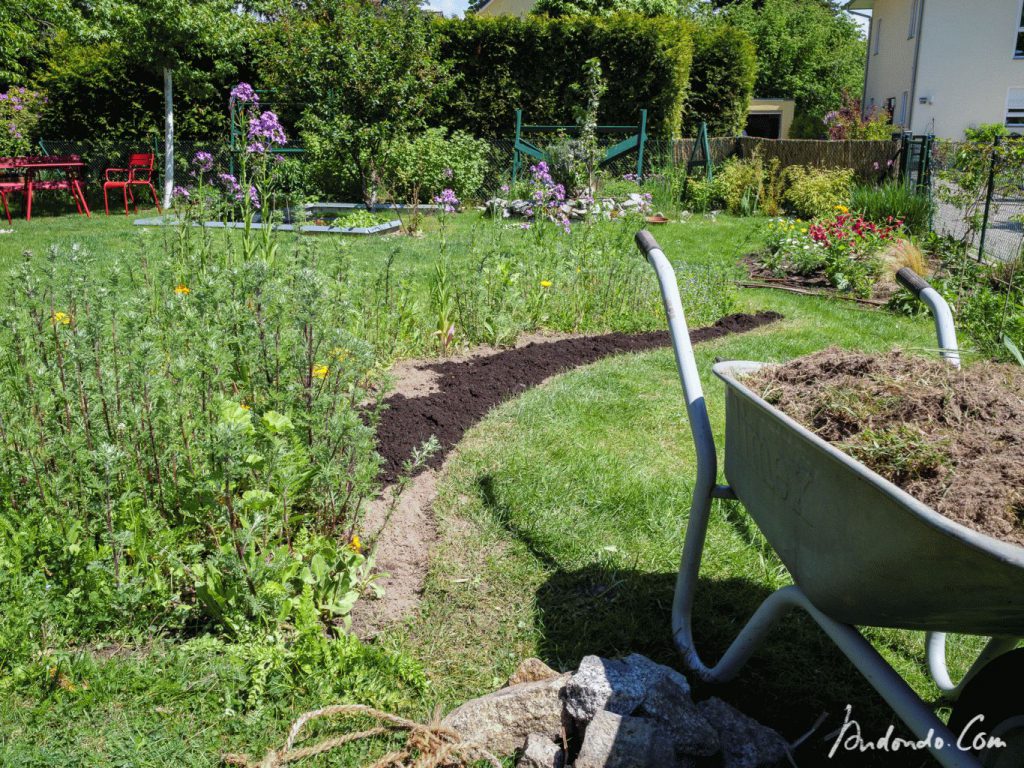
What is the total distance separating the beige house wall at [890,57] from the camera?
2352cm

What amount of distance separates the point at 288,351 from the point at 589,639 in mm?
1514

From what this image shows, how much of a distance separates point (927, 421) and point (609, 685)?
972 millimetres

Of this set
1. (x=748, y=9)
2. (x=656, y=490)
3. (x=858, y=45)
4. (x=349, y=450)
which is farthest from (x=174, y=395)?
(x=858, y=45)

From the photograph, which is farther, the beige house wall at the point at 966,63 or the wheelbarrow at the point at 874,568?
the beige house wall at the point at 966,63

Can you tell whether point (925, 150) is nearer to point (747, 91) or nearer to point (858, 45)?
point (747, 91)

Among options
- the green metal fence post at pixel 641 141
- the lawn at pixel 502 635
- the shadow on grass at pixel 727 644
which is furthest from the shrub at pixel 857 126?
the shadow on grass at pixel 727 644

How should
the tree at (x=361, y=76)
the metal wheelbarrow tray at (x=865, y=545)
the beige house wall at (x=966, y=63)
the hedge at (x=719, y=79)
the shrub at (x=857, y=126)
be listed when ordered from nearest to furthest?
the metal wheelbarrow tray at (x=865, y=545) → the tree at (x=361, y=76) → the hedge at (x=719, y=79) → the shrub at (x=857, y=126) → the beige house wall at (x=966, y=63)

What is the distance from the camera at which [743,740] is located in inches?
77.4

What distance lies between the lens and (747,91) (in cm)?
1686

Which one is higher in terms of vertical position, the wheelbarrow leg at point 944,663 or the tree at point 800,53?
the tree at point 800,53

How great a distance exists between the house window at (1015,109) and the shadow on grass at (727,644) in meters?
23.7

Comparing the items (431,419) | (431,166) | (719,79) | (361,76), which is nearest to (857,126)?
(719,79)

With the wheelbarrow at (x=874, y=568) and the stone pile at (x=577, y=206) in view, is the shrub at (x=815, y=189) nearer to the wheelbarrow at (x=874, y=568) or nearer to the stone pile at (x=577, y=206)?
the stone pile at (x=577, y=206)

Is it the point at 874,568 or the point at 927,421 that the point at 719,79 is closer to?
the point at 927,421
